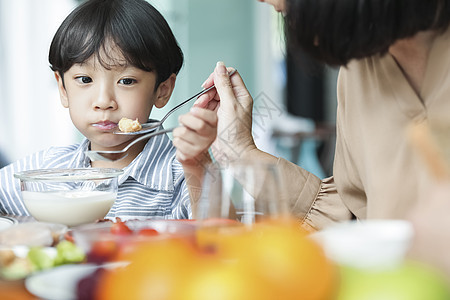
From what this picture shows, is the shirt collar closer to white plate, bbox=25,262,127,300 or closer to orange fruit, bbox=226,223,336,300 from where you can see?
white plate, bbox=25,262,127,300

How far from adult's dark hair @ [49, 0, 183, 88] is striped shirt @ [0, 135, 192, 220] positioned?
0.68 feet

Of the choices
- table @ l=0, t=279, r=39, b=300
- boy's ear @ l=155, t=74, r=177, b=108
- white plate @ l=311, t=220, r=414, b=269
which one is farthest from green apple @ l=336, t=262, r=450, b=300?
boy's ear @ l=155, t=74, r=177, b=108

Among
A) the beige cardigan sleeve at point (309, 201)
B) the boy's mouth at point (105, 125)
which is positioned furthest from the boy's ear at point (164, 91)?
the beige cardigan sleeve at point (309, 201)

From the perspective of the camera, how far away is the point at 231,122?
3.56 ft

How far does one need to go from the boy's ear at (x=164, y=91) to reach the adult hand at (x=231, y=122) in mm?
350

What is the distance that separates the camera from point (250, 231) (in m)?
0.46

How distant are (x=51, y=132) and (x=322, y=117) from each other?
3599mm

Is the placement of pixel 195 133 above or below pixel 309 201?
above

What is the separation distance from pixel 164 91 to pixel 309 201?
56 centimetres

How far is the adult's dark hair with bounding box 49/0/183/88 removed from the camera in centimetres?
132

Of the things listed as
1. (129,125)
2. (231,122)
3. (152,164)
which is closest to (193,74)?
(152,164)

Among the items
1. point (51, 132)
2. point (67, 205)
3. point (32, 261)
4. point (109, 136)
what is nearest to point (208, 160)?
point (67, 205)

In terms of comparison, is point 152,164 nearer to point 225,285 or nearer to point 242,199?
point 242,199

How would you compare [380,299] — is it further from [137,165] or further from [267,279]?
[137,165]
